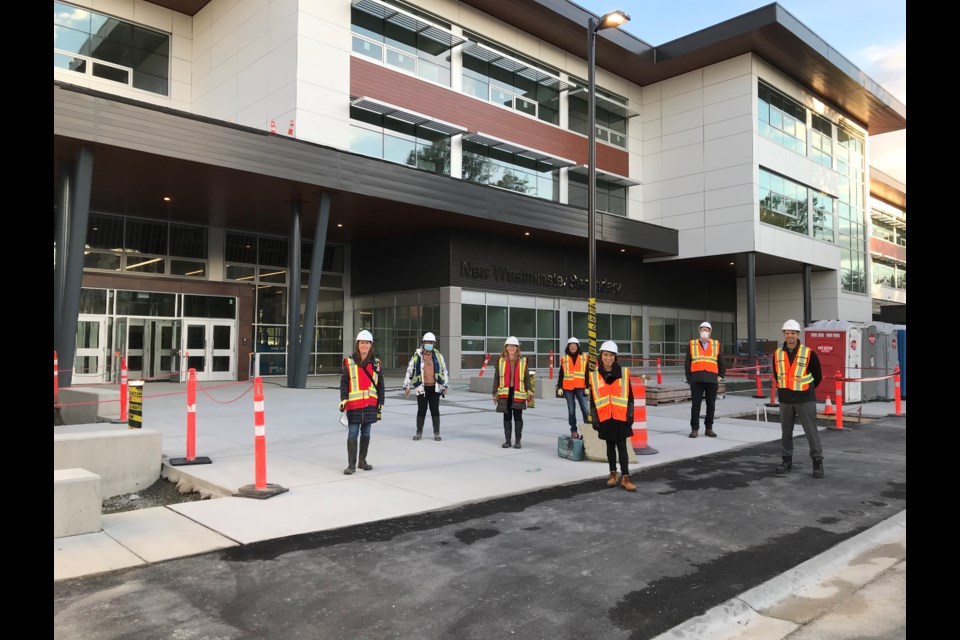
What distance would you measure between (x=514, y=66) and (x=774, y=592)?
28.1 metres

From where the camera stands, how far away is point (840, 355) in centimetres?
1831

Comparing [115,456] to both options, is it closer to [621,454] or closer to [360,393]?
[360,393]

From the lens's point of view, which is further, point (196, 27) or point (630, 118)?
point (630, 118)

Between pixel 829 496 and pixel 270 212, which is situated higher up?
pixel 270 212

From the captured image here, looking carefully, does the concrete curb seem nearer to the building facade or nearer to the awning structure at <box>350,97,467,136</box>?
the building facade

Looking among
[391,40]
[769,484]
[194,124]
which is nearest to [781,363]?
[769,484]

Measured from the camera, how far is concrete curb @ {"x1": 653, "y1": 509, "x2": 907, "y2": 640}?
4031 mm

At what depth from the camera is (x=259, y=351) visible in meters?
28.1

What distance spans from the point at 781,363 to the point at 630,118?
29639mm

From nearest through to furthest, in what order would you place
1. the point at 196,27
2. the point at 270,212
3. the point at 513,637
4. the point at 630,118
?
the point at 513,637
the point at 270,212
the point at 196,27
the point at 630,118

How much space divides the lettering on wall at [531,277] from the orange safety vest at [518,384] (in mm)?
15428
